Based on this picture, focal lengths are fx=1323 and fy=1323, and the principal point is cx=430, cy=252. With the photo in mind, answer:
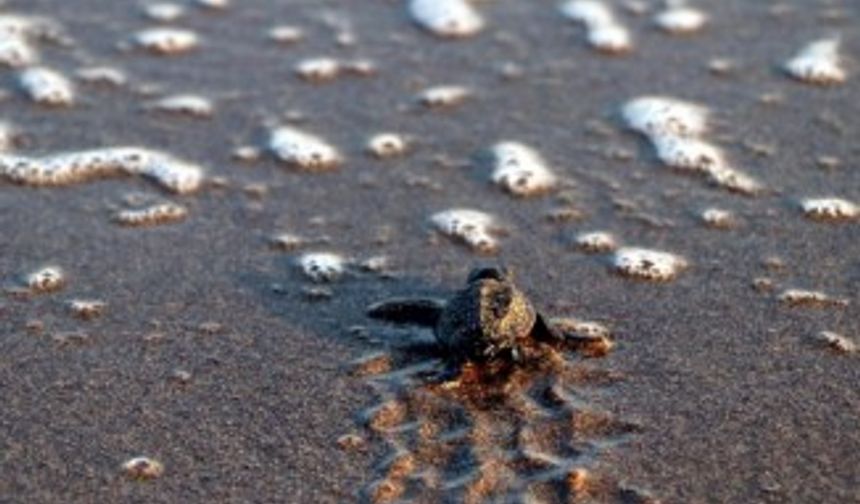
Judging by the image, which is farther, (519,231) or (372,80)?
(372,80)

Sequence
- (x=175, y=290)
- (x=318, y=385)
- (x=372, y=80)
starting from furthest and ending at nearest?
1. (x=372, y=80)
2. (x=175, y=290)
3. (x=318, y=385)

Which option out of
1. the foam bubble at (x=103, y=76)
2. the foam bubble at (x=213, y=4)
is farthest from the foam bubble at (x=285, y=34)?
the foam bubble at (x=103, y=76)

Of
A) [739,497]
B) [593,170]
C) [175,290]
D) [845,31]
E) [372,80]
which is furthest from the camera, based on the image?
[845,31]

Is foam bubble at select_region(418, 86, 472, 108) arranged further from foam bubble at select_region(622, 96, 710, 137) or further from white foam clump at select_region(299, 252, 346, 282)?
white foam clump at select_region(299, 252, 346, 282)

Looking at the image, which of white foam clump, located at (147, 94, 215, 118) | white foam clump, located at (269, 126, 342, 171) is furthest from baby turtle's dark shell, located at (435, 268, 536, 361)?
white foam clump, located at (147, 94, 215, 118)

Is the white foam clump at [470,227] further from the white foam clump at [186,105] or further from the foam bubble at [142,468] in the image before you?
the foam bubble at [142,468]

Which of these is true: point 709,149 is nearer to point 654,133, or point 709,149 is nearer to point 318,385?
point 654,133

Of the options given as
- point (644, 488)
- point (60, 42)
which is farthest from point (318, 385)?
point (60, 42)
